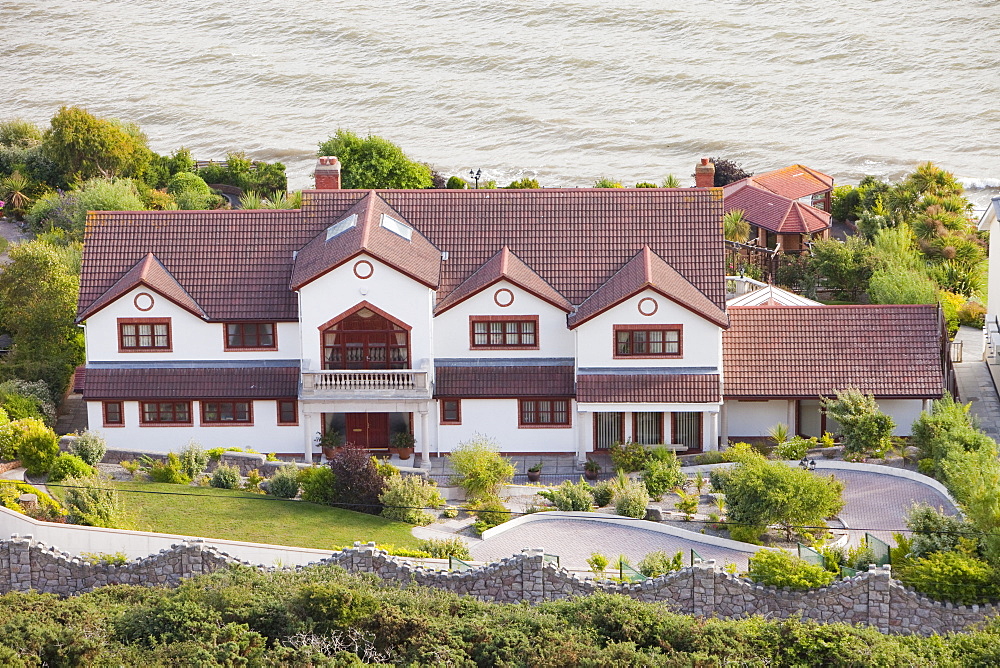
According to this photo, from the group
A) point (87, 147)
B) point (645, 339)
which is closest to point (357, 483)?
point (645, 339)

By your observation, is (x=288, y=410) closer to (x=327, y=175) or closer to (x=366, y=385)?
(x=366, y=385)

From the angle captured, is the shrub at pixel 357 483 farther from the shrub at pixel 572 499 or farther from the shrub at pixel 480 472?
the shrub at pixel 572 499

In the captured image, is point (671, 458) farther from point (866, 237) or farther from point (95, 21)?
point (95, 21)

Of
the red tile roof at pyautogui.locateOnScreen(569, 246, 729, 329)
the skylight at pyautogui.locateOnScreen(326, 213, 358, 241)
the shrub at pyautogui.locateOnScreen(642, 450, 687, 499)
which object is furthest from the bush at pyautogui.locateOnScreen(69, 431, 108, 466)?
the shrub at pyautogui.locateOnScreen(642, 450, 687, 499)

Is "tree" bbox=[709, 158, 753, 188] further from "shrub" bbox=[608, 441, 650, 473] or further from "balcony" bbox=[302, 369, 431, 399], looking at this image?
"balcony" bbox=[302, 369, 431, 399]

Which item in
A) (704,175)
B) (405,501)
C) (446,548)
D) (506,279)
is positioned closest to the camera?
(446,548)

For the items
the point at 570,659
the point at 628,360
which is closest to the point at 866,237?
the point at 628,360
